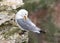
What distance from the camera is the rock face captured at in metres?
1.52

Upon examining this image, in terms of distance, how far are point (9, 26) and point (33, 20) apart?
1509 millimetres

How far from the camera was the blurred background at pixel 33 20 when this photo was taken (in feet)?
5.01

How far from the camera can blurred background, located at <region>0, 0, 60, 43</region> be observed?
1.53m

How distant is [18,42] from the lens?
5.03 feet

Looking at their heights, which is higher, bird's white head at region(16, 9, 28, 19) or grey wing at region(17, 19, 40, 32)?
bird's white head at region(16, 9, 28, 19)

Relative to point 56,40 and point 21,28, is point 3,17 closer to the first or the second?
point 21,28

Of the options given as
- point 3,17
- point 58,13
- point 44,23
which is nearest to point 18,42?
point 3,17

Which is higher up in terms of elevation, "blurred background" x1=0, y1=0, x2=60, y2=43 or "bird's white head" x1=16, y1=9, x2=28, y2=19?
"bird's white head" x1=16, y1=9, x2=28, y2=19

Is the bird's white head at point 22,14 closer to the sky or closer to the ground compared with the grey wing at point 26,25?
closer to the sky

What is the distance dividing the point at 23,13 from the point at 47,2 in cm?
139

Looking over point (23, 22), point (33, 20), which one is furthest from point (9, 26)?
point (33, 20)

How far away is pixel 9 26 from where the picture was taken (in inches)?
60.7

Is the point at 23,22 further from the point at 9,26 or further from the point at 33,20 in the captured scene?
the point at 33,20

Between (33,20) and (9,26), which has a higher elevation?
(9,26)
